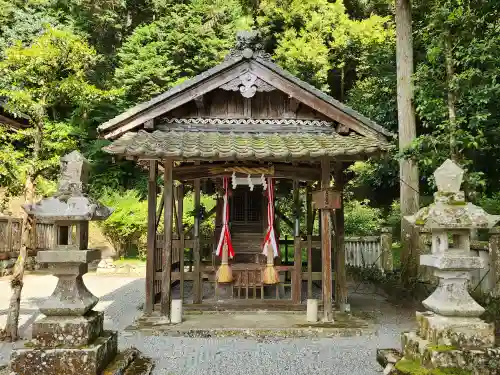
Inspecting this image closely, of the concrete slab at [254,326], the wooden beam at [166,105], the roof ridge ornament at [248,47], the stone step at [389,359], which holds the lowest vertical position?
the concrete slab at [254,326]

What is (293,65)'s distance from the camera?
25188mm

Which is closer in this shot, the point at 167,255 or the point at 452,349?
the point at 452,349

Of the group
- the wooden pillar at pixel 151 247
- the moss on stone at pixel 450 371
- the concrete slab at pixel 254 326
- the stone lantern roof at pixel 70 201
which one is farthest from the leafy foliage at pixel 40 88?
the moss on stone at pixel 450 371

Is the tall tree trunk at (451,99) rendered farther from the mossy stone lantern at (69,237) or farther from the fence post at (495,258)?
the mossy stone lantern at (69,237)

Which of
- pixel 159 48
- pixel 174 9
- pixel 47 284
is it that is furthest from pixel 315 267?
pixel 174 9

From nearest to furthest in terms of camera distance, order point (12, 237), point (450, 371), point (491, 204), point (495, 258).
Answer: point (450, 371), point (495, 258), point (12, 237), point (491, 204)

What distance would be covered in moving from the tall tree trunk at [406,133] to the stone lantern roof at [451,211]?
287 inches

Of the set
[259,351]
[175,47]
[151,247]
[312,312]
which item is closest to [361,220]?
[312,312]

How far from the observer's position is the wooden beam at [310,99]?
29.8 feet

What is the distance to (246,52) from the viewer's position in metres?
9.03

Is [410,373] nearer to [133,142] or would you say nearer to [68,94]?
[133,142]

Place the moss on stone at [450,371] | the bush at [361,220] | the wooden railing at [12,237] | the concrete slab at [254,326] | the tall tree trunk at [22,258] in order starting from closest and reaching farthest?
the moss on stone at [450,371] → the tall tree trunk at [22,258] → the concrete slab at [254,326] → the wooden railing at [12,237] → the bush at [361,220]

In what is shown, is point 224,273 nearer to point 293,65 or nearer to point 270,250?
point 270,250

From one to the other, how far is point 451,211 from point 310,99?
5040 mm
